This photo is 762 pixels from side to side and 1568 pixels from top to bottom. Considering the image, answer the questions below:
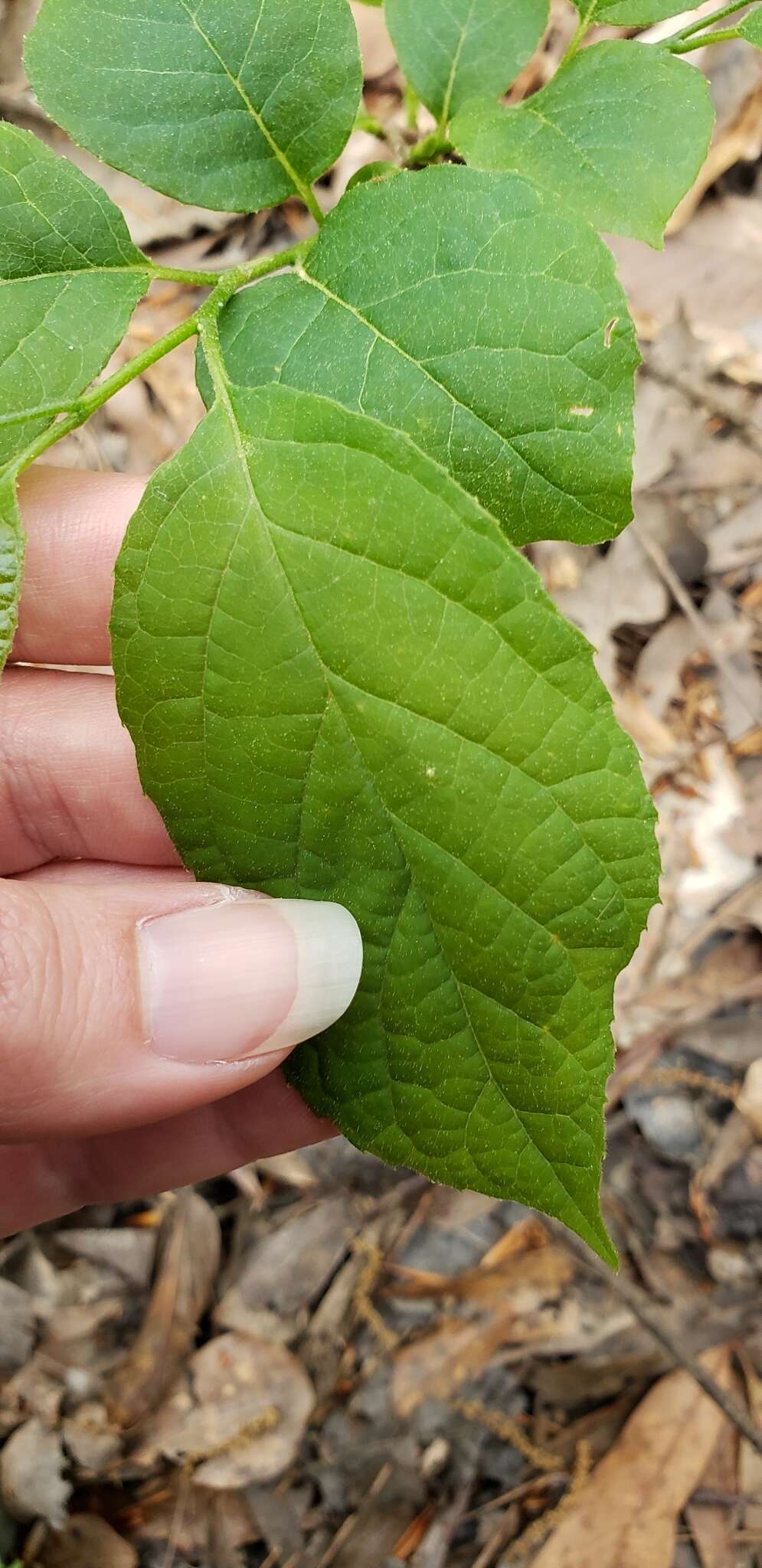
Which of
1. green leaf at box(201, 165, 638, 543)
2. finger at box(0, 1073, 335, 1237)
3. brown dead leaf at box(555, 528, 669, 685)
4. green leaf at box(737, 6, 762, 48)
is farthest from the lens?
brown dead leaf at box(555, 528, 669, 685)

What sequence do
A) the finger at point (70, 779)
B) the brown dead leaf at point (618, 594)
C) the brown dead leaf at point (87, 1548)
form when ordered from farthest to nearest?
the brown dead leaf at point (618, 594), the brown dead leaf at point (87, 1548), the finger at point (70, 779)

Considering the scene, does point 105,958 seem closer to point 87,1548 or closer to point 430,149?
point 430,149

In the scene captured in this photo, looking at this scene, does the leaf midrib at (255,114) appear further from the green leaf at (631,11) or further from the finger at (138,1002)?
the finger at (138,1002)

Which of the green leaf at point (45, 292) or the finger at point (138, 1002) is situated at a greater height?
the green leaf at point (45, 292)

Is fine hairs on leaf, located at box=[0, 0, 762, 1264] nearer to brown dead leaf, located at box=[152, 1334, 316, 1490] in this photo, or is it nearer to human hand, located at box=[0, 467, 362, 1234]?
human hand, located at box=[0, 467, 362, 1234]

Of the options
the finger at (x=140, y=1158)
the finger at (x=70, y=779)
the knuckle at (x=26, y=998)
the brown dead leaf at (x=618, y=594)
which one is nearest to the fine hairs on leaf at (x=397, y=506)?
the knuckle at (x=26, y=998)

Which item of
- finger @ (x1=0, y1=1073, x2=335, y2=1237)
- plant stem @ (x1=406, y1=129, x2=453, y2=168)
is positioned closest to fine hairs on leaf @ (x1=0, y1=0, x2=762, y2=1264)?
plant stem @ (x1=406, y1=129, x2=453, y2=168)

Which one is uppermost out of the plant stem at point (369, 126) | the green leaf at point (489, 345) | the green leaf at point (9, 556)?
the plant stem at point (369, 126)
